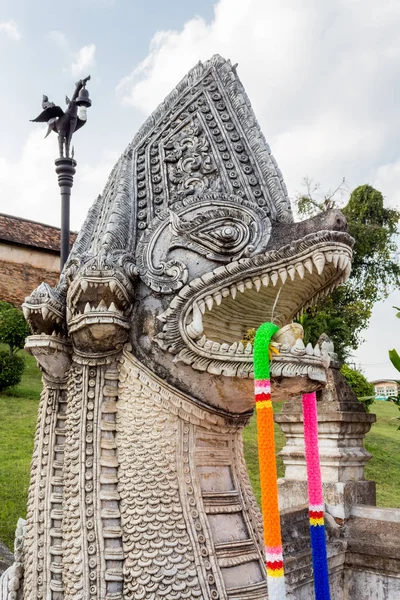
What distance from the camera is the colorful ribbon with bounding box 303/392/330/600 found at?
6.32 ft

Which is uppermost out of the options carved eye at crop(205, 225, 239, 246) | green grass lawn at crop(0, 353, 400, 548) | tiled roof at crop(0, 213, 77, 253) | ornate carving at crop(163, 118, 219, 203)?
tiled roof at crop(0, 213, 77, 253)

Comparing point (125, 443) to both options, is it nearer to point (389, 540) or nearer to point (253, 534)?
point (253, 534)

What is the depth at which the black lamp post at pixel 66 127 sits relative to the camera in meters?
5.43

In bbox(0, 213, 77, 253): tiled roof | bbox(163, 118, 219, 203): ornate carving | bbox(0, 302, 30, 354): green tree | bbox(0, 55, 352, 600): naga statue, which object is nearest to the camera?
bbox(0, 55, 352, 600): naga statue

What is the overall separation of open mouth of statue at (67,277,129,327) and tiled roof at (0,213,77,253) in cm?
2130

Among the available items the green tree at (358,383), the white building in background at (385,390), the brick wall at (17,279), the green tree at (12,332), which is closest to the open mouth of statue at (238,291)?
the white building in background at (385,390)

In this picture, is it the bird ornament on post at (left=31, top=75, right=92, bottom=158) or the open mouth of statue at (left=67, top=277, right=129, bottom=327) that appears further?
the bird ornament on post at (left=31, top=75, right=92, bottom=158)

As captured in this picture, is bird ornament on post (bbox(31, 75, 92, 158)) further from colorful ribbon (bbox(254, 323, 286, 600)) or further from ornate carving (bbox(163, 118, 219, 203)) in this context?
colorful ribbon (bbox(254, 323, 286, 600))

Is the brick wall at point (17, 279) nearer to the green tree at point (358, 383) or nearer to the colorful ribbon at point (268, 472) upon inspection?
the green tree at point (358, 383)

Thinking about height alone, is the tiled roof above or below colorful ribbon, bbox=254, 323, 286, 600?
above

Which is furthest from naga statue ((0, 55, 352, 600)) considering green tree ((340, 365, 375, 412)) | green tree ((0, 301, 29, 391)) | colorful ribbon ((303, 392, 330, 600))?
green tree ((0, 301, 29, 391))

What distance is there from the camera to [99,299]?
1999 millimetres

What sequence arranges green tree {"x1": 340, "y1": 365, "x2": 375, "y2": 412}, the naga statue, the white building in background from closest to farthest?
the naga statue
the white building in background
green tree {"x1": 340, "y1": 365, "x2": 375, "y2": 412}

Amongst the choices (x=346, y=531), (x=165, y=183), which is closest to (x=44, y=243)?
(x=346, y=531)
